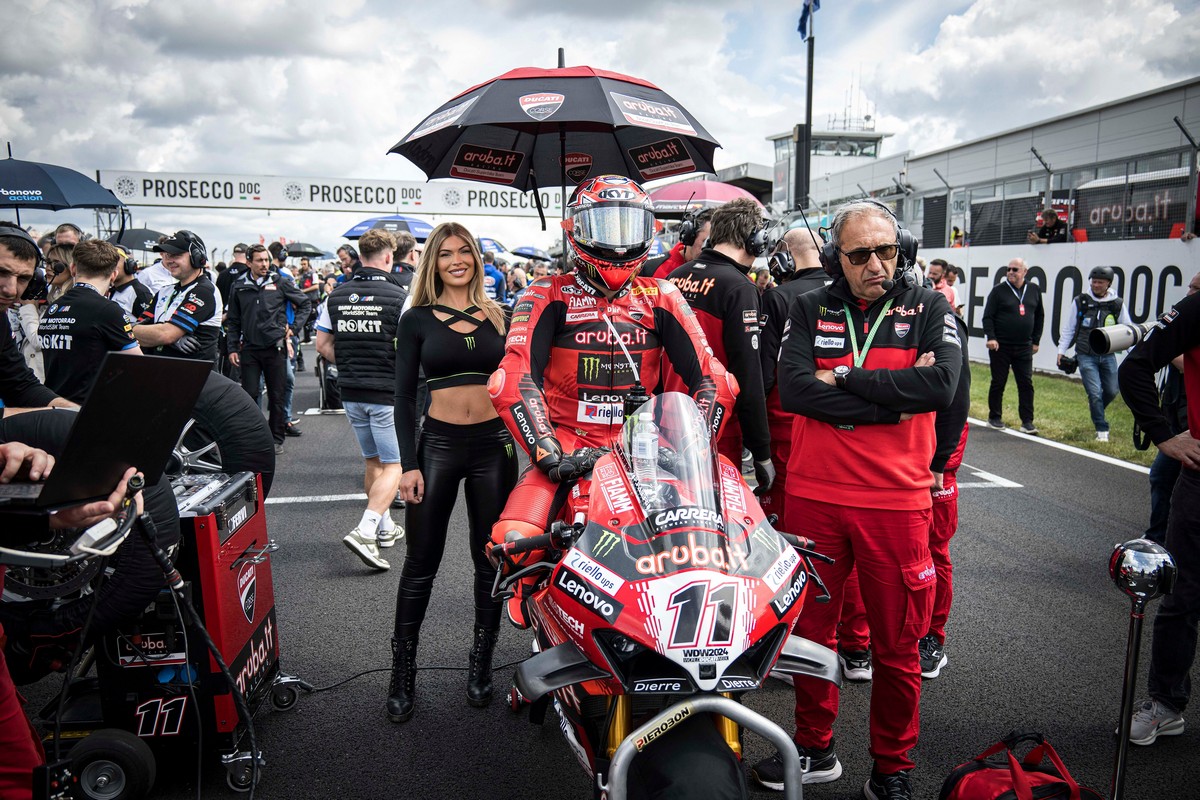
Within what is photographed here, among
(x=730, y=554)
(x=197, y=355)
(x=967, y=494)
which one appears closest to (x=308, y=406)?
(x=197, y=355)

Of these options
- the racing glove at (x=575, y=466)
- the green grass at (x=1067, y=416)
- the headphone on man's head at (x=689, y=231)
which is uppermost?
the headphone on man's head at (x=689, y=231)

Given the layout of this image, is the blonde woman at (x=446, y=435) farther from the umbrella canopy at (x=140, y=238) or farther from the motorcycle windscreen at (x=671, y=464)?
the umbrella canopy at (x=140, y=238)

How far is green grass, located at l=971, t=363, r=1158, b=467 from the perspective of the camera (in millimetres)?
8781

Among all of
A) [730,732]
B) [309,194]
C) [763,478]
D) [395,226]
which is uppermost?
[309,194]

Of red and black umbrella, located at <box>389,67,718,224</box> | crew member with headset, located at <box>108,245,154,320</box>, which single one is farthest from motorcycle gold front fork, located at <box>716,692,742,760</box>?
crew member with headset, located at <box>108,245,154,320</box>

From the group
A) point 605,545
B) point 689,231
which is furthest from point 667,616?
point 689,231

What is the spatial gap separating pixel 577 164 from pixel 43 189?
7.98 metres

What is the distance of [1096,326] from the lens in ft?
30.3

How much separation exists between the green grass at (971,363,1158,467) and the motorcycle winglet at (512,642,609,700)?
8161 mm

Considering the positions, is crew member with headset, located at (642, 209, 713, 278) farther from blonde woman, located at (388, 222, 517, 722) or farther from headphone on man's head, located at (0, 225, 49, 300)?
headphone on man's head, located at (0, 225, 49, 300)

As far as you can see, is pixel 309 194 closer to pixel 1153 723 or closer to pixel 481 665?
pixel 481 665

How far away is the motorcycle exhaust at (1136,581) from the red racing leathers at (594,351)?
53.5 inches

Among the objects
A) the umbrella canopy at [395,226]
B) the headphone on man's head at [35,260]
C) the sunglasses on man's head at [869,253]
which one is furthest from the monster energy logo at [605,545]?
the umbrella canopy at [395,226]

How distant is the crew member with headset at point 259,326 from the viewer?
8.87m
